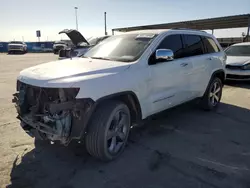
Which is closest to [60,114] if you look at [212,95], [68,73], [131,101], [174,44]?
[68,73]

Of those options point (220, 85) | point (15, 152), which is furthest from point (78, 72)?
point (220, 85)

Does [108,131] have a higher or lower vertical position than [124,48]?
lower

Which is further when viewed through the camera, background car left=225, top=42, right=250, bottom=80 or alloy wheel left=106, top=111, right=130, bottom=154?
background car left=225, top=42, right=250, bottom=80

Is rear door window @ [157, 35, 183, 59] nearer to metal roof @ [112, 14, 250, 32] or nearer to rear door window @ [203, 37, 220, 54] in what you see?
rear door window @ [203, 37, 220, 54]

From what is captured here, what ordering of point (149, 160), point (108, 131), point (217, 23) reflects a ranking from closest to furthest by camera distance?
1. point (108, 131)
2. point (149, 160)
3. point (217, 23)

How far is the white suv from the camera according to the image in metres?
3.18

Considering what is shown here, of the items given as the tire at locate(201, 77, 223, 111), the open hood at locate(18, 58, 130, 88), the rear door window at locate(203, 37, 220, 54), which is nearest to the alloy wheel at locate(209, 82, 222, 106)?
the tire at locate(201, 77, 223, 111)

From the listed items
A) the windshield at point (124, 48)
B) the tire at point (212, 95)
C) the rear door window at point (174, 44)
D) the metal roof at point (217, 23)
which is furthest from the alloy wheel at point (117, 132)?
the metal roof at point (217, 23)

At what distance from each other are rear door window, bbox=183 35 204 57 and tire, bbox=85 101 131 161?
2149 millimetres

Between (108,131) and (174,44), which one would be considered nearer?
(108,131)

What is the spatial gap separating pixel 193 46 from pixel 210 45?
3.01 ft

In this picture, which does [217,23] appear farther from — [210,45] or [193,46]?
[193,46]

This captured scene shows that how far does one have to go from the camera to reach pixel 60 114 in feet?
10.5

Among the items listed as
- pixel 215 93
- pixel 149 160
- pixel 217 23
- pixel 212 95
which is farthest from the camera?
pixel 217 23
